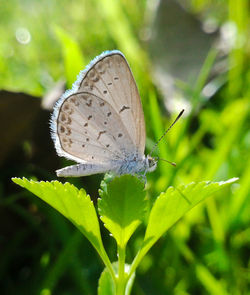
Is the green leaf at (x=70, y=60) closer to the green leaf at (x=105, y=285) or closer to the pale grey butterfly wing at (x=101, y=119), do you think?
the pale grey butterfly wing at (x=101, y=119)

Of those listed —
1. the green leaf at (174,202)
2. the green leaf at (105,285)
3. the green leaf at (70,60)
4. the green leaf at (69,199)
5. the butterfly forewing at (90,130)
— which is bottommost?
the green leaf at (105,285)

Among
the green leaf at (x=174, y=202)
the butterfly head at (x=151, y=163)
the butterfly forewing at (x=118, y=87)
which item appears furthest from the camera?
the butterfly head at (x=151, y=163)

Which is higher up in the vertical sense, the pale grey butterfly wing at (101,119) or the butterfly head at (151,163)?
the pale grey butterfly wing at (101,119)

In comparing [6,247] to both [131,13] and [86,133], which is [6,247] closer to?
[86,133]

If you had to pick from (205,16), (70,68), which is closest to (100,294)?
(70,68)

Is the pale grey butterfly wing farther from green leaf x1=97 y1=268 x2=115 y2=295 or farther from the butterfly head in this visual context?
green leaf x1=97 y1=268 x2=115 y2=295

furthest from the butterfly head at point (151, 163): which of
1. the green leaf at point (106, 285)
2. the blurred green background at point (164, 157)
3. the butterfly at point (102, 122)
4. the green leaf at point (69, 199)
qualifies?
the green leaf at point (69, 199)

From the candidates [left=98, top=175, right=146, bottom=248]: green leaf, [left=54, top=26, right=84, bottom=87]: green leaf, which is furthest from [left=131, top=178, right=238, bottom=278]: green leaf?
[left=54, top=26, right=84, bottom=87]: green leaf

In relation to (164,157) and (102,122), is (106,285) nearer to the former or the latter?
(102,122)

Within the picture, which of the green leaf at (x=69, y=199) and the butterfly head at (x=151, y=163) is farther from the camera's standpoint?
the butterfly head at (x=151, y=163)
